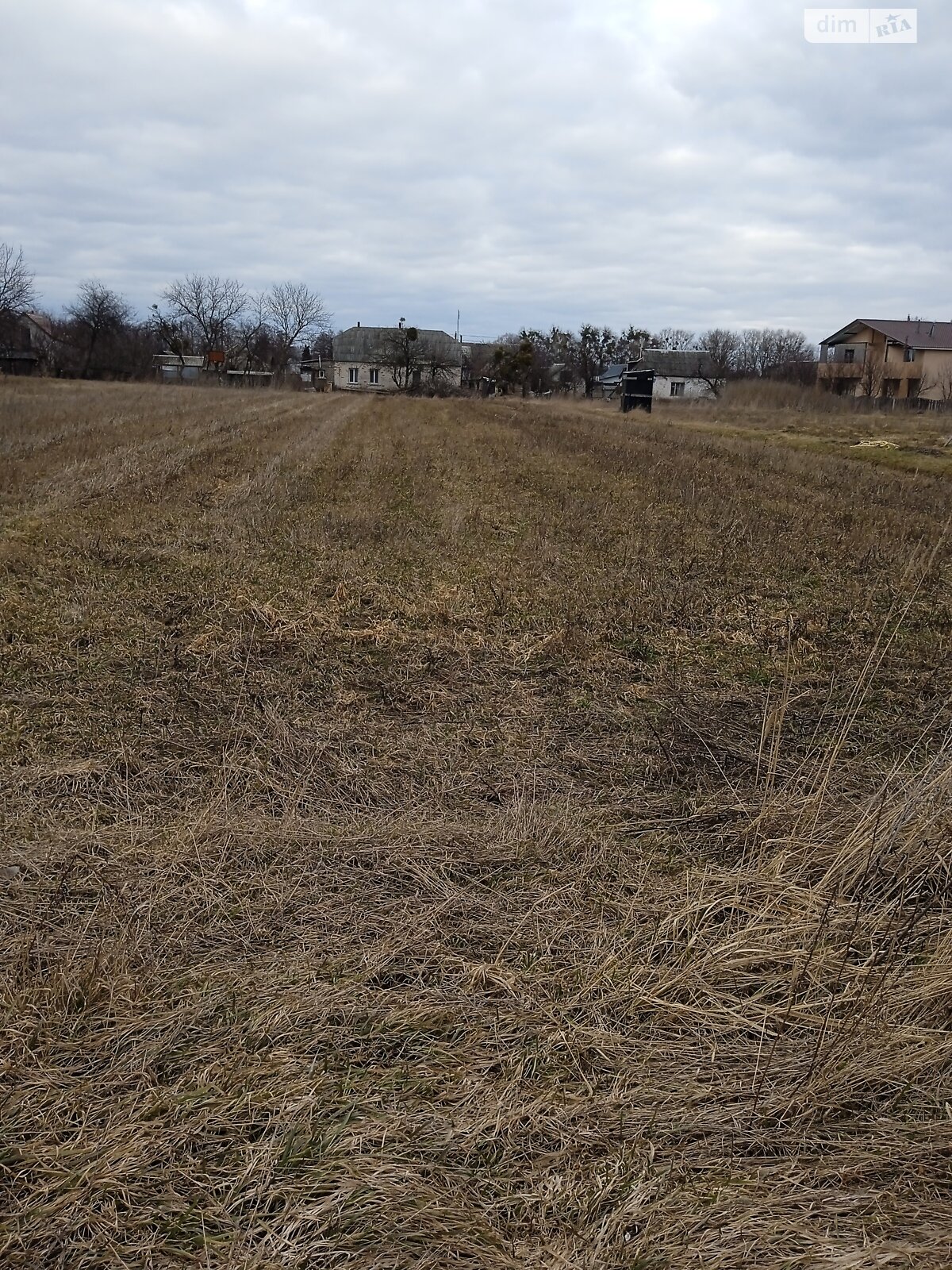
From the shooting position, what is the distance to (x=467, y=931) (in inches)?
129

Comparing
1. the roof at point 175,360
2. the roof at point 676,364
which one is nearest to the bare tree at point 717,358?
the roof at point 676,364

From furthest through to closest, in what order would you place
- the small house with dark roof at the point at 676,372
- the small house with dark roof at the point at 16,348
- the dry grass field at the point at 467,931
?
the small house with dark roof at the point at 676,372 < the small house with dark roof at the point at 16,348 < the dry grass field at the point at 467,931

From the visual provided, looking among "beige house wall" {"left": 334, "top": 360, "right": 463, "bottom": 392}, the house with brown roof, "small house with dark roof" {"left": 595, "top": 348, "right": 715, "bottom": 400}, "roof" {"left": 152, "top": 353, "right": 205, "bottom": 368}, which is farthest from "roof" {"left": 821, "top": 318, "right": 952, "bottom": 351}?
"roof" {"left": 152, "top": 353, "right": 205, "bottom": 368}

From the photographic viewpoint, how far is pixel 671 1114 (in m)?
2.50

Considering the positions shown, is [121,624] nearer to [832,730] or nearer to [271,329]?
[832,730]

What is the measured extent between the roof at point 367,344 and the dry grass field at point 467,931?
74.5m

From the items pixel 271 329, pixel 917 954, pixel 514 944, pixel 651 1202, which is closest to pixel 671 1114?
pixel 651 1202

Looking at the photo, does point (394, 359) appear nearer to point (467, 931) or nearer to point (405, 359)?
point (405, 359)

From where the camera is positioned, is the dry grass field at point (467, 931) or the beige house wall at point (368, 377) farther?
the beige house wall at point (368, 377)

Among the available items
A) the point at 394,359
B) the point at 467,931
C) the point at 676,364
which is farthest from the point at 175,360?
the point at 467,931

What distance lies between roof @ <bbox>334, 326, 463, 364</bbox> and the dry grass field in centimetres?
7449

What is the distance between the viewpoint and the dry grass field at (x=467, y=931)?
7.28 ft

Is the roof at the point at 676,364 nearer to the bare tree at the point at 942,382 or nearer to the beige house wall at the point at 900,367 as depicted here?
the beige house wall at the point at 900,367

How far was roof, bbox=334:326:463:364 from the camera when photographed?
78312mm
